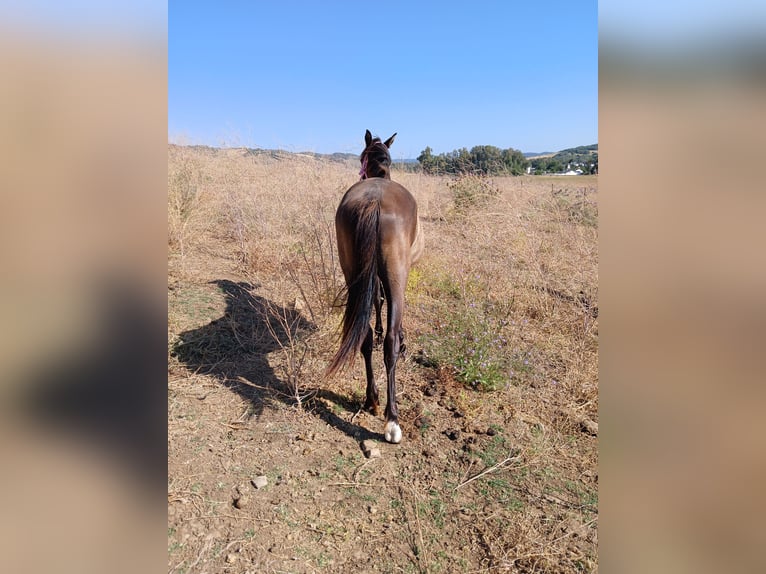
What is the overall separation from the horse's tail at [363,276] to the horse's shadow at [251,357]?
0.45 m

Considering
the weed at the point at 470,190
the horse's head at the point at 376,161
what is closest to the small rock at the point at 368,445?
the horse's head at the point at 376,161

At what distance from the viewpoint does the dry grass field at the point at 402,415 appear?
2029 mm

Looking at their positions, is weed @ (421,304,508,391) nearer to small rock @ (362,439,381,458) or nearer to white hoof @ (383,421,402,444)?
white hoof @ (383,421,402,444)

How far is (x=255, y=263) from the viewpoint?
573 centimetres

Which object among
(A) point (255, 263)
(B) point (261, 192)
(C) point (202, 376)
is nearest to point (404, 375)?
(C) point (202, 376)

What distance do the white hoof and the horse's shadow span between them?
131 millimetres

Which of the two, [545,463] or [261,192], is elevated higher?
[261,192]

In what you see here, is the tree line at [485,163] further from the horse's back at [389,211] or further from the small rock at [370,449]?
the small rock at [370,449]

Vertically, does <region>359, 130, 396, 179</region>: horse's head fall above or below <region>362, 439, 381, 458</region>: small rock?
above

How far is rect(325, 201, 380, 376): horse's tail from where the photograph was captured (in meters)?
2.91

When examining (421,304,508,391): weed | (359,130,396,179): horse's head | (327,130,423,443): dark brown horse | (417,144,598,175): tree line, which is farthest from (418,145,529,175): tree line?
(327,130,423,443): dark brown horse
